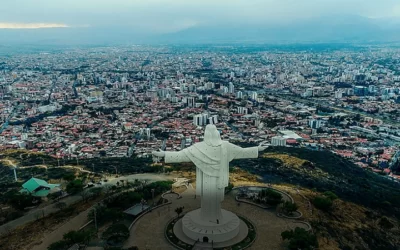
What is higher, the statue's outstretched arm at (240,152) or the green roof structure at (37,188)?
the statue's outstretched arm at (240,152)

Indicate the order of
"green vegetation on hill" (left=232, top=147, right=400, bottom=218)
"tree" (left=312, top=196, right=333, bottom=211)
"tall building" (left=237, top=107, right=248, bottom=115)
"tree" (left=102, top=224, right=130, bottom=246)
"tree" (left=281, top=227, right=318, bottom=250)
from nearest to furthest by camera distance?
"tree" (left=281, top=227, right=318, bottom=250) < "tree" (left=102, top=224, right=130, bottom=246) < "tree" (left=312, top=196, right=333, bottom=211) < "green vegetation on hill" (left=232, top=147, right=400, bottom=218) < "tall building" (left=237, top=107, right=248, bottom=115)

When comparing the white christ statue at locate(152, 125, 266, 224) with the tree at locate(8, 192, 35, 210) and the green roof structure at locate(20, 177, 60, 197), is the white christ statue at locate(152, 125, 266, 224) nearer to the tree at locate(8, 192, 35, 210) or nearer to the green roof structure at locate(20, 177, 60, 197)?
the tree at locate(8, 192, 35, 210)

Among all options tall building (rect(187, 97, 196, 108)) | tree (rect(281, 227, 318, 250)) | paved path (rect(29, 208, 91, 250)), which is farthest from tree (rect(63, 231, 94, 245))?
tall building (rect(187, 97, 196, 108))

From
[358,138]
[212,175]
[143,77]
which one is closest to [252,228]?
[212,175]

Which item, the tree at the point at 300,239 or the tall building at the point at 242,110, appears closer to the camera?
the tree at the point at 300,239

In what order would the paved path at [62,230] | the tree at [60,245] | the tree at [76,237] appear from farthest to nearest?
1. the paved path at [62,230]
2. the tree at [76,237]
3. the tree at [60,245]

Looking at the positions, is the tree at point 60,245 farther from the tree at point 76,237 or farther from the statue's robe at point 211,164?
the statue's robe at point 211,164

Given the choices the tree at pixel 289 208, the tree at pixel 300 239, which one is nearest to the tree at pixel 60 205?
the tree at pixel 289 208
